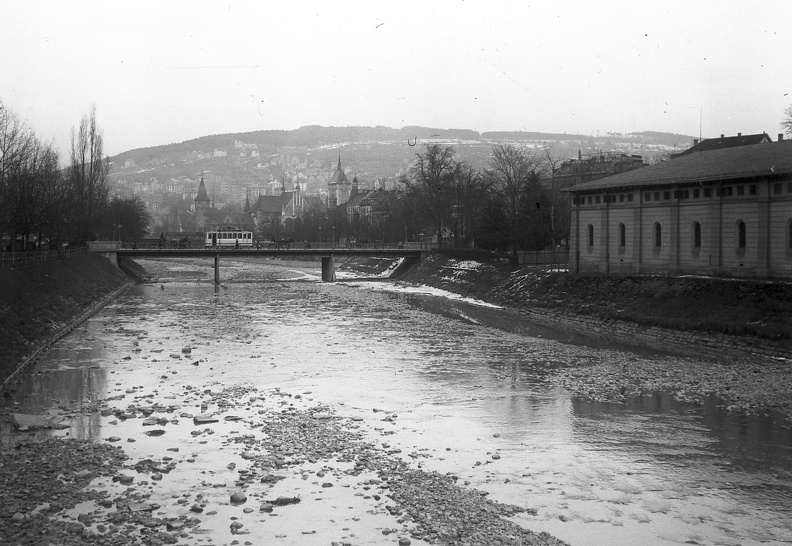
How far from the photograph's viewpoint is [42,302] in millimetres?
49188

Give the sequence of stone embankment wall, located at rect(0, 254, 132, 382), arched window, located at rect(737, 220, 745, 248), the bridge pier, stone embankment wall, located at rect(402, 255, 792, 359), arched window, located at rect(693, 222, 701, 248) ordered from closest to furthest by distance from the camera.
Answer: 1. stone embankment wall, located at rect(0, 254, 132, 382)
2. stone embankment wall, located at rect(402, 255, 792, 359)
3. arched window, located at rect(737, 220, 745, 248)
4. arched window, located at rect(693, 222, 701, 248)
5. the bridge pier

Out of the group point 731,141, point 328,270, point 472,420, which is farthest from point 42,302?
point 731,141

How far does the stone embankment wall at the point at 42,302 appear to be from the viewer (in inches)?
1463

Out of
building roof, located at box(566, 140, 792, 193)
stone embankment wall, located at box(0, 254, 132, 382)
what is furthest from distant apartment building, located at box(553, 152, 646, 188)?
stone embankment wall, located at box(0, 254, 132, 382)

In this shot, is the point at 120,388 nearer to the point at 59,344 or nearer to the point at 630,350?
the point at 59,344

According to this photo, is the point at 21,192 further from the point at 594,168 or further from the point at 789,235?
the point at 594,168

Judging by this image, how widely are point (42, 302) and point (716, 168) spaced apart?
4115cm

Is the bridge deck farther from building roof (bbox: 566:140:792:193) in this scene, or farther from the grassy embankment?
building roof (bbox: 566:140:792:193)

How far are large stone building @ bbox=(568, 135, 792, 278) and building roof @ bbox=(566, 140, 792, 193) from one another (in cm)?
8

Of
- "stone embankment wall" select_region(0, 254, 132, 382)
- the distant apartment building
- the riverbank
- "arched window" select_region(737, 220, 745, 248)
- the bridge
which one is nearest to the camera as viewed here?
the riverbank

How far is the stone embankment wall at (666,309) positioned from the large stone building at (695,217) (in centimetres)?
194

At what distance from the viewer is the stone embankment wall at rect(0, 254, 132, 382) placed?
3716cm

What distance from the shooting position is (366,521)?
17016 mm

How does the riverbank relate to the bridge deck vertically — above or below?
below
